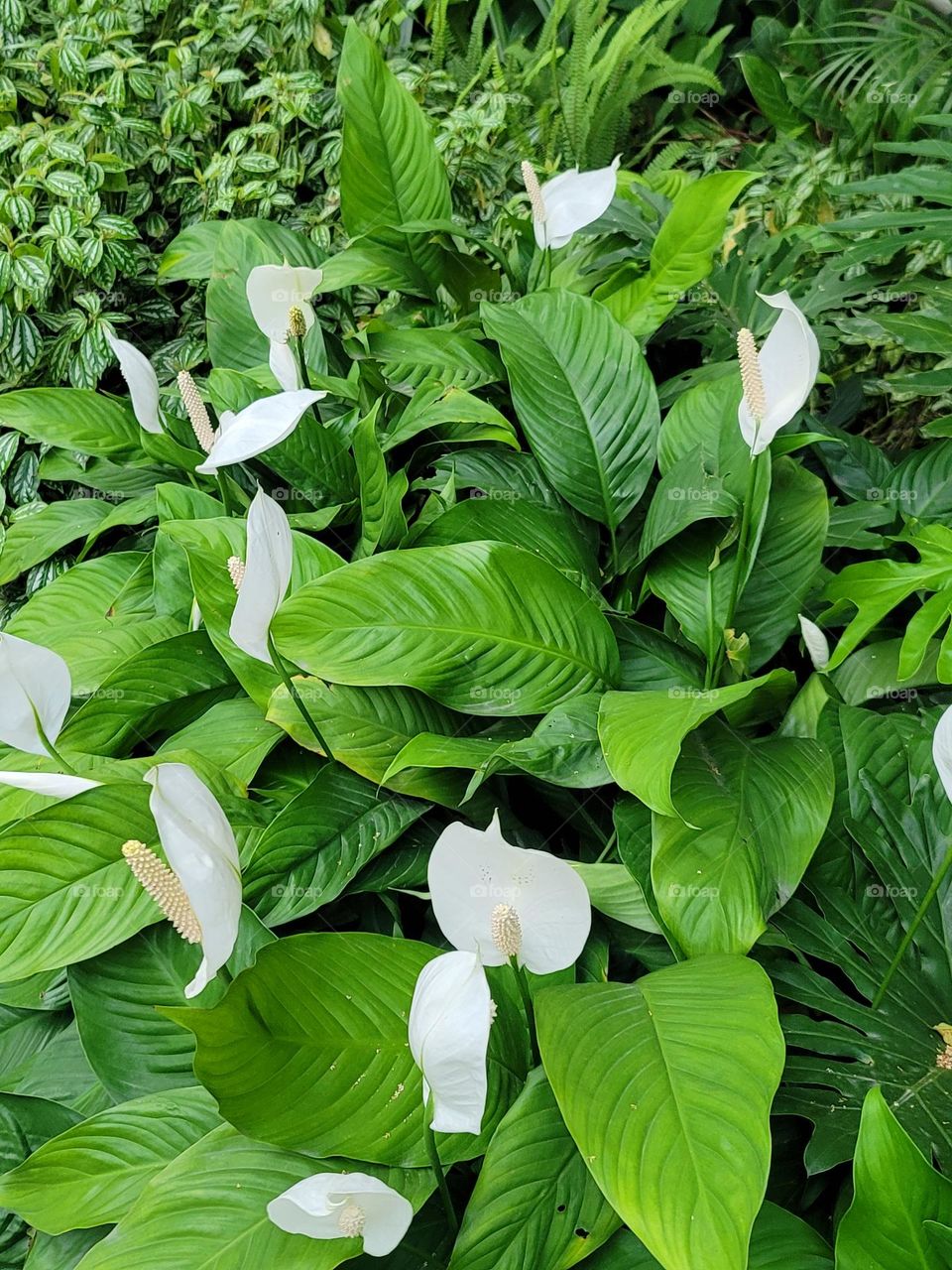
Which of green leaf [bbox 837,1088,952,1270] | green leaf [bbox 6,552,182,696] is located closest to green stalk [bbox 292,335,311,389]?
green leaf [bbox 6,552,182,696]

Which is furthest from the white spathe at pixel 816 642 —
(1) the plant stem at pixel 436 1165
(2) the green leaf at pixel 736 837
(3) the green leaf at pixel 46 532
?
(3) the green leaf at pixel 46 532

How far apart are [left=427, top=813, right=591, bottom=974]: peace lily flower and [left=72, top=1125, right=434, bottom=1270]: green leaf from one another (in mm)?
218

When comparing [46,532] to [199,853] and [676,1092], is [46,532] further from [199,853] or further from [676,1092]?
[676,1092]

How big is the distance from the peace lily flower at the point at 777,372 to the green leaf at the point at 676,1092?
459mm

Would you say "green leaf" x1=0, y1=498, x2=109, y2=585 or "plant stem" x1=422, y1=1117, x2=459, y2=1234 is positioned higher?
"plant stem" x1=422, y1=1117, x2=459, y2=1234

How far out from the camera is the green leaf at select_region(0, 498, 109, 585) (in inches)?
63.2

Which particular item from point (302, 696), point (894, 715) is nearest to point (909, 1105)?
point (894, 715)

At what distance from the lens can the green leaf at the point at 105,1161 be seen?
80 centimetres

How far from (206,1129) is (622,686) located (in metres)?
0.59

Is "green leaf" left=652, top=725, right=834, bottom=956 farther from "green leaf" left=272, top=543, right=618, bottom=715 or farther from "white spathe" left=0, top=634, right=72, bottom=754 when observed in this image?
"white spathe" left=0, top=634, right=72, bottom=754

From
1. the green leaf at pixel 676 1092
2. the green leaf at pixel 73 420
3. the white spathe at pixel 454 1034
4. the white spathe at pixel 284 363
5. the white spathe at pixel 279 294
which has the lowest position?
the green leaf at pixel 676 1092

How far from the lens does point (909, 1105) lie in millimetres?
812

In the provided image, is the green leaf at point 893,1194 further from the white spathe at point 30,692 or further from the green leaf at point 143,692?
the green leaf at point 143,692

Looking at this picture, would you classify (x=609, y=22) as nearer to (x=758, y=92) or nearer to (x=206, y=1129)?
(x=758, y=92)
